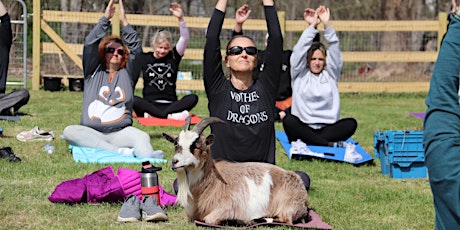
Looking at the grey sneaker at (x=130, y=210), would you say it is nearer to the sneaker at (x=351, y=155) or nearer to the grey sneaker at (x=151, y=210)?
the grey sneaker at (x=151, y=210)

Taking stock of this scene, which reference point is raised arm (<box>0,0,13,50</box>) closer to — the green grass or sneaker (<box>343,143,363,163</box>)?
the green grass

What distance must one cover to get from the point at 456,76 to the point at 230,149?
10.1 ft

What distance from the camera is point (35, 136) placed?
8844 millimetres

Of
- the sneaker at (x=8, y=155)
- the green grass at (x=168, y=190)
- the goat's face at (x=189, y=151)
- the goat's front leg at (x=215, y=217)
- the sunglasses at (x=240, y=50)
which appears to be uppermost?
the sunglasses at (x=240, y=50)

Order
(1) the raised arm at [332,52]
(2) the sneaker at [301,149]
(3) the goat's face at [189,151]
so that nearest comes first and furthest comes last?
(3) the goat's face at [189,151] < (1) the raised arm at [332,52] < (2) the sneaker at [301,149]

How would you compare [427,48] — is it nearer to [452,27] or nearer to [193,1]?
[193,1]

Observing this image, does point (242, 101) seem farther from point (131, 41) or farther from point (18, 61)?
point (18, 61)

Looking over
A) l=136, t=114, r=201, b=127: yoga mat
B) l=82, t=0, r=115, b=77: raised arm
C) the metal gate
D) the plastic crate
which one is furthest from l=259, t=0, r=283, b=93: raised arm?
the metal gate

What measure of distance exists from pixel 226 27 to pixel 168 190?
10.4 m

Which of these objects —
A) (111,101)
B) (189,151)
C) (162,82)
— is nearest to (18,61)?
(162,82)

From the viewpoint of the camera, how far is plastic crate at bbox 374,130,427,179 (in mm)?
7281

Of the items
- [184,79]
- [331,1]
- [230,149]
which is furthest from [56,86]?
[331,1]

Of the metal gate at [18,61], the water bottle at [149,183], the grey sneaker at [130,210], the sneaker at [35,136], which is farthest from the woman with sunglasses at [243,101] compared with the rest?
the metal gate at [18,61]

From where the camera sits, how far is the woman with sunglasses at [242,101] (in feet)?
18.1
